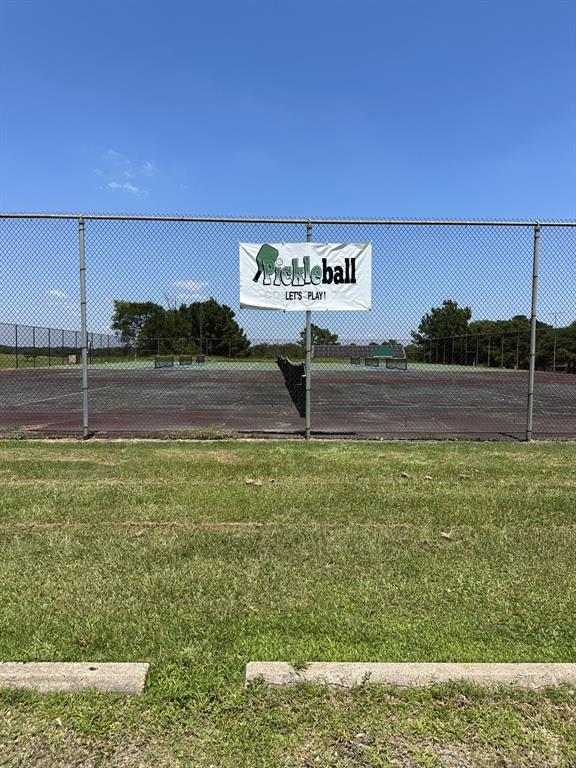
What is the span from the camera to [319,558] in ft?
12.1

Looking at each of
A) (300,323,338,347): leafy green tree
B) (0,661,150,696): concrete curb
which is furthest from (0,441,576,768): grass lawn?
(300,323,338,347): leafy green tree

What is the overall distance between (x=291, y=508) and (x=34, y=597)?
2.19 meters

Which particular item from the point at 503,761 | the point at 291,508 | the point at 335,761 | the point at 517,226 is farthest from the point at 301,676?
the point at 517,226

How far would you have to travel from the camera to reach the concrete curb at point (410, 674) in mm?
2338

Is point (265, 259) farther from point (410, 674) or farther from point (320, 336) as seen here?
point (410, 674)

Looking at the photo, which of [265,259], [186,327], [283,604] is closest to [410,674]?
[283,604]

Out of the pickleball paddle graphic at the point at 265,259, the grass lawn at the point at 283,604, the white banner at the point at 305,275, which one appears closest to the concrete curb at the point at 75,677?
the grass lawn at the point at 283,604

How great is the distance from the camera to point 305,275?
25.8 feet

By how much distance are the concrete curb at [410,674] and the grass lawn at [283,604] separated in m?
0.06

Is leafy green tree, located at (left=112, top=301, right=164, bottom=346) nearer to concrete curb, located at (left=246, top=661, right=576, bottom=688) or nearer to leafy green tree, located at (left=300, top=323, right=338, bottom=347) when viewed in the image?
leafy green tree, located at (left=300, top=323, right=338, bottom=347)

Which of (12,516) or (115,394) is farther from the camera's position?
(115,394)

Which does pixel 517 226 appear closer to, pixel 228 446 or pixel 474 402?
pixel 228 446

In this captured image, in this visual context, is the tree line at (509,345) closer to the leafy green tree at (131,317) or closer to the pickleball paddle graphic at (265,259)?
the leafy green tree at (131,317)

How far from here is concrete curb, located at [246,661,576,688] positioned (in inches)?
92.0
